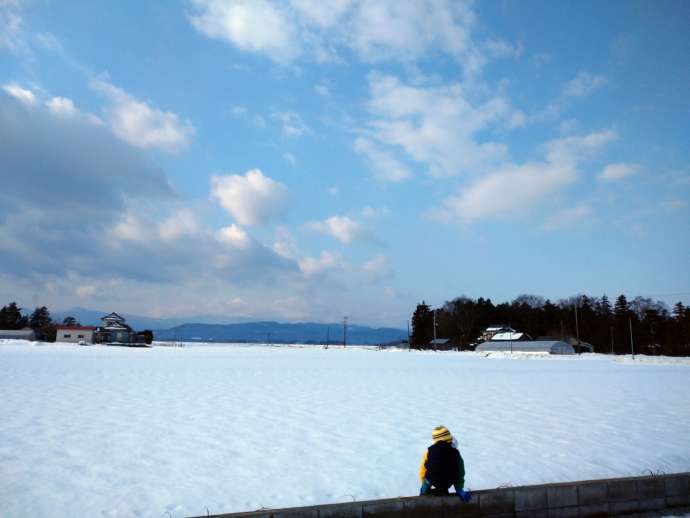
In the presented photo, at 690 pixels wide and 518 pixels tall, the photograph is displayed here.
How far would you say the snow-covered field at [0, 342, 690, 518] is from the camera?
617cm

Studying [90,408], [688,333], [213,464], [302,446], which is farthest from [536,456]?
[688,333]

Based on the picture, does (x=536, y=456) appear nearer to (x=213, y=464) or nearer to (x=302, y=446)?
(x=302, y=446)

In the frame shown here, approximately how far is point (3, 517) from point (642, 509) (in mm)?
7847

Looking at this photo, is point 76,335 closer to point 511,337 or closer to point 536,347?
point 536,347

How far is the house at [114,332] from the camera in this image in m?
81.8

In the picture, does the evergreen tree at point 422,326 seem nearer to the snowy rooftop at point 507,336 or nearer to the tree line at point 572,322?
the tree line at point 572,322

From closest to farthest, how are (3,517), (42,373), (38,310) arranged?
(3,517) < (42,373) < (38,310)

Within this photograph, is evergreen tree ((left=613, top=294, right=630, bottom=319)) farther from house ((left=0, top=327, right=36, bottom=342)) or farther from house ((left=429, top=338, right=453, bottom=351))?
house ((left=0, top=327, right=36, bottom=342))

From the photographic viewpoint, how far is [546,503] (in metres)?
5.46

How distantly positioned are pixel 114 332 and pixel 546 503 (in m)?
89.1

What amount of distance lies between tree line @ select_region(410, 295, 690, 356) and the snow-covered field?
8041cm

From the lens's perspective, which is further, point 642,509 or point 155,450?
point 155,450

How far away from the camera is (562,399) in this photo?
52.2 ft

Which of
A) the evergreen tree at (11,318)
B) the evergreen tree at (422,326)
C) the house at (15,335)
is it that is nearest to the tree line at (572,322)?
the evergreen tree at (422,326)
